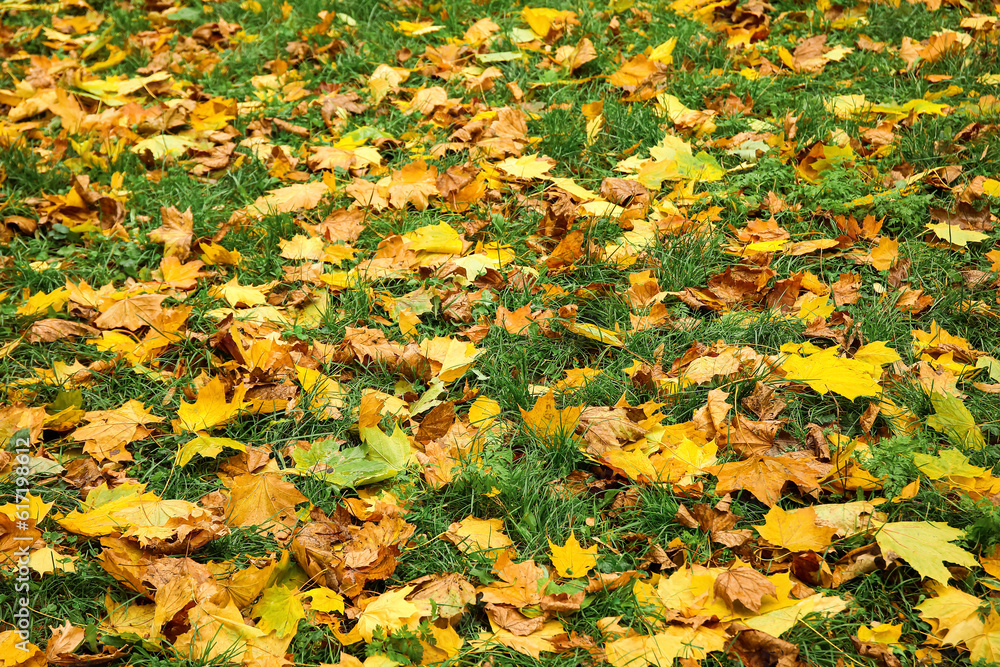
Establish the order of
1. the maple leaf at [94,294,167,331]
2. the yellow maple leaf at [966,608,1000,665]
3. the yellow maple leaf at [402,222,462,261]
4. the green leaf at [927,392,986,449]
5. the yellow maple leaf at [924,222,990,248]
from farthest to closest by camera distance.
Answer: the yellow maple leaf at [402,222,462,261] → the yellow maple leaf at [924,222,990,248] → the maple leaf at [94,294,167,331] → the green leaf at [927,392,986,449] → the yellow maple leaf at [966,608,1000,665]

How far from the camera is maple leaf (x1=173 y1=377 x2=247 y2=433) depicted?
228 centimetres

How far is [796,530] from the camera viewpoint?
188cm

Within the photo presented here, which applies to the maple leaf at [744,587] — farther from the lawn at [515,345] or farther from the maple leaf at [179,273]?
the maple leaf at [179,273]

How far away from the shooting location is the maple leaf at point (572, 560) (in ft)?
6.07

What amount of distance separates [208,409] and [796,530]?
1.74 m

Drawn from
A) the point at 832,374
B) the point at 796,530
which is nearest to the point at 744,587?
the point at 796,530

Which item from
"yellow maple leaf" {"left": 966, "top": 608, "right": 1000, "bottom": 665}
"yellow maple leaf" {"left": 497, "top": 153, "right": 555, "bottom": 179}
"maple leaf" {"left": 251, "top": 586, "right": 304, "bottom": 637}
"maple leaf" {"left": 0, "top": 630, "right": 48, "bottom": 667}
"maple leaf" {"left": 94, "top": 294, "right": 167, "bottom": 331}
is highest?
"yellow maple leaf" {"left": 497, "top": 153, "right": 555, "bottom": 179}

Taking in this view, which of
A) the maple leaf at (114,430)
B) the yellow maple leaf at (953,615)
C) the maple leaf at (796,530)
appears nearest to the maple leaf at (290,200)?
the maple leaf at (114,430)

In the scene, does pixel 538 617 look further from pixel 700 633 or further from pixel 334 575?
pixel 334 575

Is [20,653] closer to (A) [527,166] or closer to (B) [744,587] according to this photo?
(B) [744,587]

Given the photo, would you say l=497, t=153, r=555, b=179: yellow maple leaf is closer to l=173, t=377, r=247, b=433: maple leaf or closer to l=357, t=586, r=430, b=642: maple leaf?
l=173, t=377, r=247, b=433: maple leaf

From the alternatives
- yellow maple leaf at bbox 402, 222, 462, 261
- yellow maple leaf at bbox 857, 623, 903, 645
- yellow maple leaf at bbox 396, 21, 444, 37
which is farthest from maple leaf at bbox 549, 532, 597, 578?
yellow maple leaf at bbox 396, 21, 444, 37

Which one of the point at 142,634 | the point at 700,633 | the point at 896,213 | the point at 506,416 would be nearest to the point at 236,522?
the point at 142,634

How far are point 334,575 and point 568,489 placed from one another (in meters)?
0.68
